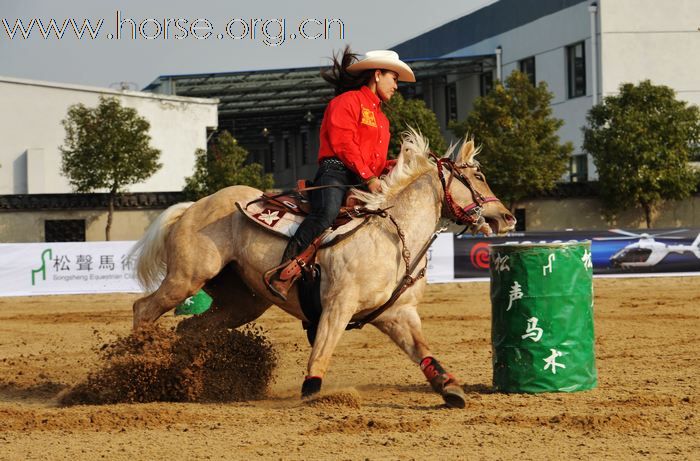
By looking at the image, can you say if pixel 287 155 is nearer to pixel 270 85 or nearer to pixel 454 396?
pixel 270 85

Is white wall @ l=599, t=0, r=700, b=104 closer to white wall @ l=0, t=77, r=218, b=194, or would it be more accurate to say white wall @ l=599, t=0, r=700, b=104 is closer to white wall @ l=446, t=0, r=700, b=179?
white wall @ l=446, t=0, r=700, b=179

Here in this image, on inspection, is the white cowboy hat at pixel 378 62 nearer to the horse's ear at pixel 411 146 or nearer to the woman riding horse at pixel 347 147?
the woman riding horse at pixel 347 147

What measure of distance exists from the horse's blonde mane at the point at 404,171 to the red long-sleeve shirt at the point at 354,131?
0.15m

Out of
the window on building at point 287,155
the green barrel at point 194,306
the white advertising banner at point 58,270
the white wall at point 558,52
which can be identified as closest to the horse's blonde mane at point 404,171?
the green barrel at point 194,306

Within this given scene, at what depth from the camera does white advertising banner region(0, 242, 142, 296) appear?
71.6 feet

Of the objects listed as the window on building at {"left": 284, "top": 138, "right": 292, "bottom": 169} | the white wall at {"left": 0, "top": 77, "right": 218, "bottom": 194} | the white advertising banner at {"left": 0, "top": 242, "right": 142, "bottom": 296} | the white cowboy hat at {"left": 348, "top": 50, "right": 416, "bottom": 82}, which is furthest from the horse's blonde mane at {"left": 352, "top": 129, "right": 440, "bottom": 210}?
the window on building at {"left": 284, "top": 138, "right": 292, "bottom": 169}

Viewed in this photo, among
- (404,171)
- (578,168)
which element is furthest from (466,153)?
(578,168)

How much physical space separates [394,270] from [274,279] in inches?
37.5

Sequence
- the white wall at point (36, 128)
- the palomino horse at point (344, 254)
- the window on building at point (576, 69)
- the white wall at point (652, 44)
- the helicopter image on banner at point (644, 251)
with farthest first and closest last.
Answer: the white wall at point (36, 128), the window on building at point (576, 69), the white wall at point (652, 44), the helicopter image on banner at point (644, 251), the palomino horse at point (344, 254)

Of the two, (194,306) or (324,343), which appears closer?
(324,343)

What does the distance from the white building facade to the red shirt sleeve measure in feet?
102

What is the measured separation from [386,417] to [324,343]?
32.8 inches

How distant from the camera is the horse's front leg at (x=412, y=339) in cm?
769

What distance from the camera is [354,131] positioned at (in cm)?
798
